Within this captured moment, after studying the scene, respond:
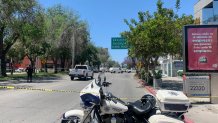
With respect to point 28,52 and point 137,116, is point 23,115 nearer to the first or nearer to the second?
point 137,116

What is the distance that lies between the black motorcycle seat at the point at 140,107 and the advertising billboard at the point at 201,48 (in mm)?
10613

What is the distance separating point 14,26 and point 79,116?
123 feet

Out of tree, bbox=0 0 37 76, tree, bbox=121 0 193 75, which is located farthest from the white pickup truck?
tree, bbox=121 0 193 75

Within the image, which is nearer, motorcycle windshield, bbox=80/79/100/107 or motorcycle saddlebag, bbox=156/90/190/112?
motorcycle windshield, bbox=80/79/100/107

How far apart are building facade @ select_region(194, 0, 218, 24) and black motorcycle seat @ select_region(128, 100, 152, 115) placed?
60985 mm

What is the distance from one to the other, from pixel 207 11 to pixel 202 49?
60.5m

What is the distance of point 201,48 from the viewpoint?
18641mm

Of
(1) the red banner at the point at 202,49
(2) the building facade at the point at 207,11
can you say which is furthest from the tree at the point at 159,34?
(2) the building facade at the point at 207,11

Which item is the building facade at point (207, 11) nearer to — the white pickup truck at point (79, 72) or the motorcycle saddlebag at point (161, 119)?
the white pickup truck at point (79, 72)

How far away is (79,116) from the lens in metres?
8.79

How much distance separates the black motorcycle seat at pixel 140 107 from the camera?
8125 millimetres

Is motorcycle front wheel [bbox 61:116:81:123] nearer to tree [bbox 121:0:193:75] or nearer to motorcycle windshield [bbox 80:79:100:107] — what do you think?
motorcycle windshield [bbox 80:79:100:107]

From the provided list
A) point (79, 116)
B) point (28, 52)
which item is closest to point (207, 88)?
point (79, 116)

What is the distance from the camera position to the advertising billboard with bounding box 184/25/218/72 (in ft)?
60.7
